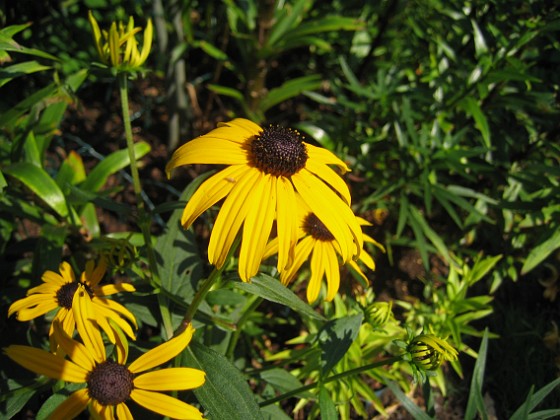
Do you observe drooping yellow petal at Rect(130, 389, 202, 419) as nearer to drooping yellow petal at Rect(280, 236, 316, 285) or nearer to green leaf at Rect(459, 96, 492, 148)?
drooping yellow petal at Rect(280, 236, 316, 285)

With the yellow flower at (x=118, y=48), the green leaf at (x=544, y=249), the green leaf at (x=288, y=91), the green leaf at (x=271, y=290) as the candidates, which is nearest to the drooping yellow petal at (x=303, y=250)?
the green leaf at (x=271, y=290)

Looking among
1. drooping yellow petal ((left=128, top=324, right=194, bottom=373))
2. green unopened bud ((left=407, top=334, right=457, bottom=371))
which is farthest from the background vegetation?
green unopened bud ((left=407, top=334, right=457, bottom=371))

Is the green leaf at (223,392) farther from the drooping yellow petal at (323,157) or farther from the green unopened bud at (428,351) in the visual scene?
the drooping yellow petal at (323,157)

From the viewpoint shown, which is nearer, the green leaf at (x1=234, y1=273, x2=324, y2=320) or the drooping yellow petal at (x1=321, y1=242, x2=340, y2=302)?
the green leaf at (x1=234, y1=273, x2=324, y2=320)

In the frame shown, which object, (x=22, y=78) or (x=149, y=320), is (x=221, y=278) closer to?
(x=149, y=320)

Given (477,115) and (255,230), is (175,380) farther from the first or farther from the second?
(477,115)

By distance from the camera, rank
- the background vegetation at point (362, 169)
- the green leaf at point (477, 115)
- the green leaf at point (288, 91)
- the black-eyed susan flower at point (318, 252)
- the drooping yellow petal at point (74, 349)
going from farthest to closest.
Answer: the green leaf at point (288, 91) < the green leaf at point (477, 115) < the background vegetation at point (362, 169) < the black-eyed susan flower at point (318, 252) < the drooping yellow petal at point (74, 349)

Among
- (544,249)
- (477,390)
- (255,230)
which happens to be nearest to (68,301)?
(255,230)
